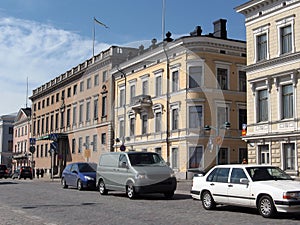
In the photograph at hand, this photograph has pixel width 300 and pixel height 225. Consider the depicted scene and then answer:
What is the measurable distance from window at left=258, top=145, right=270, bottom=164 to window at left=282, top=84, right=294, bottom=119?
2.81 meters

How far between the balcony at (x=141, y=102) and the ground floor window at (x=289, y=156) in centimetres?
1742

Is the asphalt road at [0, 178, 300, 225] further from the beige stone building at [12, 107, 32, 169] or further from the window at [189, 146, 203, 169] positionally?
the beige stone building at [12, 107, 32, 169]

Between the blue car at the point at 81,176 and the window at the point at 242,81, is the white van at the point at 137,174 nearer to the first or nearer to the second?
the blue car at the point at 81,176

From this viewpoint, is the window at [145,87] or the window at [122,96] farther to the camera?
the window at [122,96]

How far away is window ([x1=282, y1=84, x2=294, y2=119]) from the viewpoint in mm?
30859

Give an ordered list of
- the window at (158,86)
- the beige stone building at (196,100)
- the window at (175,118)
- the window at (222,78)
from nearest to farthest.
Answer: the beige stone building at (196,100), the window at (222,78), the window at (175,118), the window at (158,86)

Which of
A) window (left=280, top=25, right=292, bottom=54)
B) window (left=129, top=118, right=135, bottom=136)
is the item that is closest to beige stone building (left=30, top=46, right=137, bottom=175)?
window (left=129, top=118, right=135, bottom=136)

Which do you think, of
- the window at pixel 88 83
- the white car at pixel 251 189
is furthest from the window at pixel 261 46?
the window at pixel 88 83

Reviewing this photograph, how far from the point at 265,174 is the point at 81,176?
14.2 metres

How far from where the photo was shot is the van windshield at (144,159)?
20.9m

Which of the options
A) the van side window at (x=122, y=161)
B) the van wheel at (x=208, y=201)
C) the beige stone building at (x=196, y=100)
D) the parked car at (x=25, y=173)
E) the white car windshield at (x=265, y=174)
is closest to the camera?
the white car windshield at (x=265, y=174)

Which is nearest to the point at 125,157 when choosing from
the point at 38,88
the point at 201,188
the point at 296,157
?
the point at 201,188

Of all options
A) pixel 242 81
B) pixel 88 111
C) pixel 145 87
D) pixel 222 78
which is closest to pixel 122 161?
pixel 222 78

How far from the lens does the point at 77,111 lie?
61.7m
